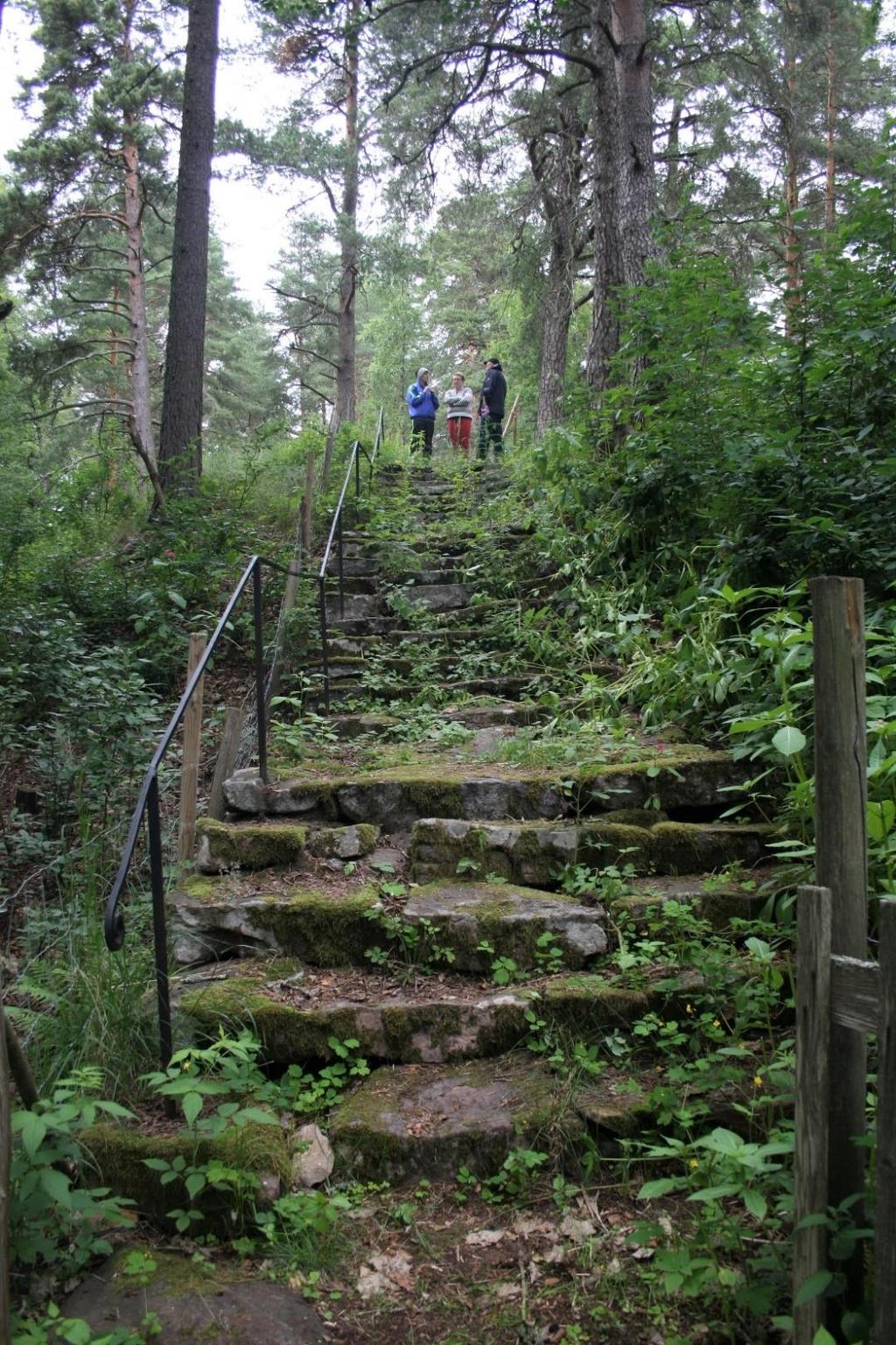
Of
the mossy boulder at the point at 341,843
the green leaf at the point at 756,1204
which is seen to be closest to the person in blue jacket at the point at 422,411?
the mossy boulder at the point at 341,843

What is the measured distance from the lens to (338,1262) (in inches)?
88.3

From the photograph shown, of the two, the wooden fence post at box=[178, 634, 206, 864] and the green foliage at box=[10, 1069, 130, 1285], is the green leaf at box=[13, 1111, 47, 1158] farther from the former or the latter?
the wooden fence post at box=[178, 634, 206, 864]

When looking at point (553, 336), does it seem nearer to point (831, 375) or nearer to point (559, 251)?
point (559, 251)

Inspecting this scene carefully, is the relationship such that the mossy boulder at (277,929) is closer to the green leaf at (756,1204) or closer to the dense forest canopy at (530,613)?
the dense forest canopy at (530,613)

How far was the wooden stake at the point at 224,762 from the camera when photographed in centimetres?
409

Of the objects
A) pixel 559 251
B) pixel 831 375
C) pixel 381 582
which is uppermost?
pixel 559 251

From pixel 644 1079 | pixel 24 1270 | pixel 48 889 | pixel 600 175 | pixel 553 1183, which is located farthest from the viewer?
pixel 600 175

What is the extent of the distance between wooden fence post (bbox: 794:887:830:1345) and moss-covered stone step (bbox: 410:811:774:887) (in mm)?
1816

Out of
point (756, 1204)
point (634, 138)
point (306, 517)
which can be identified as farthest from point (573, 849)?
point (634, 138)

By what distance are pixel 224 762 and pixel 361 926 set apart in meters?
1.33

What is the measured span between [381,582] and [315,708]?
210 centimetres

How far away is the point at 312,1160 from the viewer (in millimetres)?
2492

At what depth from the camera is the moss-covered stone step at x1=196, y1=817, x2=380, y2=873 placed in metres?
3.65

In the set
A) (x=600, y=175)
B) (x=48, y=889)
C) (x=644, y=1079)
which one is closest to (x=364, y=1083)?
(x=644, y=1079)
